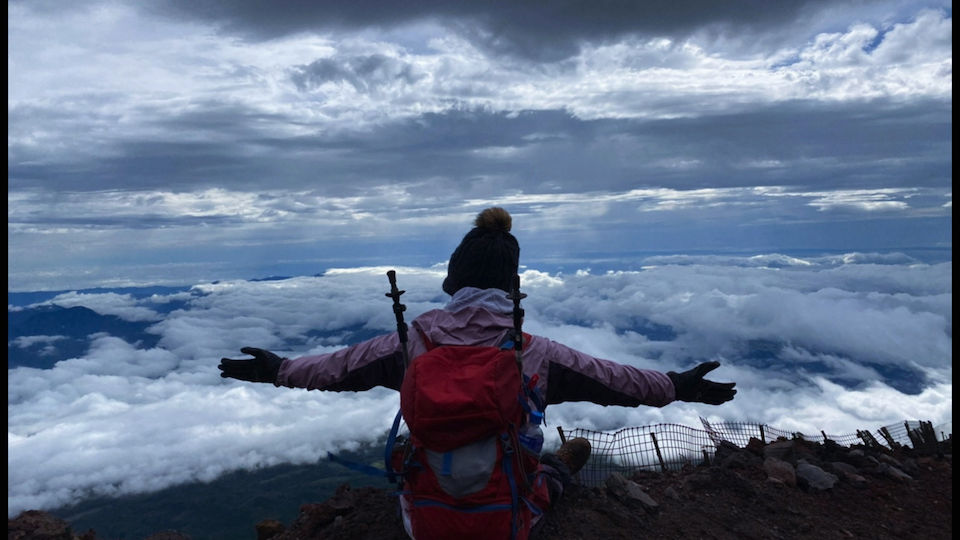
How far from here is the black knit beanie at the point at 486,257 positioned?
17.1 ft

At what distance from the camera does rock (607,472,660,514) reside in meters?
7.15

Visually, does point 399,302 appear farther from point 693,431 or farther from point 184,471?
point 184,471

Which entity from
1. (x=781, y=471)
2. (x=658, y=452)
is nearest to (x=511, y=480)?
(x=781, y=471)

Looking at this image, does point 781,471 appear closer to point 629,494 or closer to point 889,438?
point 629,494

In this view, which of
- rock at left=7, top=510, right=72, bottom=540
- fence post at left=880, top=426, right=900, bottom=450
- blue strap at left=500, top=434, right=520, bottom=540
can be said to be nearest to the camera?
blue strap at left=500, top=434, right=520, bottom=540

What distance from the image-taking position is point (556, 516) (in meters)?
6.50

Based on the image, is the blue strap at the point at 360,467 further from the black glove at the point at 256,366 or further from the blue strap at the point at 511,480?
the blue strap at the point at 511,480

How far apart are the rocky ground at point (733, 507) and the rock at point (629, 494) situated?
0.4 inches

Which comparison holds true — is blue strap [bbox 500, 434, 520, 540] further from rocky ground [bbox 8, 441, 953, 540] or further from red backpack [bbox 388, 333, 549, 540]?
rocky ground [bbox 8, 441, 953, 540]

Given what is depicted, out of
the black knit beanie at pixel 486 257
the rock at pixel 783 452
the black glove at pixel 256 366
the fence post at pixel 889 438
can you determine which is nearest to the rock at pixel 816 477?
the rock at pixel 783 452

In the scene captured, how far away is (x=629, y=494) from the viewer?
7.23 meters

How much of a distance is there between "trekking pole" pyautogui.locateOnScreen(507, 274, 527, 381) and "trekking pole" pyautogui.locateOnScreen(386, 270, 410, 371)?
2.71 feet

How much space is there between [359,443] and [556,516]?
11837cm

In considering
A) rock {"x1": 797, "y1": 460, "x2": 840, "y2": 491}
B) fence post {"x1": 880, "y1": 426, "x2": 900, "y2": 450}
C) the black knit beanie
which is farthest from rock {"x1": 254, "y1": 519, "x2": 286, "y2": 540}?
fence post {"x1": 880, "y1": 426, "x2": 900, "y2": 450}
